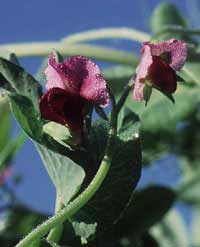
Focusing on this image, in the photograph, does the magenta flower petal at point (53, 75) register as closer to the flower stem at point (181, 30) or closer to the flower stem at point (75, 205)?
the flower stem at point (75, 205)

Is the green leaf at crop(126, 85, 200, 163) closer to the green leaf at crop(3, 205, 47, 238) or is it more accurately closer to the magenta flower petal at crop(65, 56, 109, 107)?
the green leaf at crop(3, 205, 47, 238)

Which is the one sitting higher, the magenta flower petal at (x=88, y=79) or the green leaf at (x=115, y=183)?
the magenta flower petal at (x=88, y=79)

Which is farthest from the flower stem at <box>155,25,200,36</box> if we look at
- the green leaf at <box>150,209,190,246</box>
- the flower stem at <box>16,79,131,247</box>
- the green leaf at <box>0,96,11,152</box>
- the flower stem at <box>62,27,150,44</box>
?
the green leaf at <box>150,209,190,246</box>

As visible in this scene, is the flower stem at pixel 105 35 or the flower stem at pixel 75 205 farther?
the flower stem at pixel 105 35

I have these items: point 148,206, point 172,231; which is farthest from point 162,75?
point 172,231

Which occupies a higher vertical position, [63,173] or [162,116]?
[63,173]

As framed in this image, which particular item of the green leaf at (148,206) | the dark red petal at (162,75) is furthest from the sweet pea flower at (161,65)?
the green leaf at (148,206)

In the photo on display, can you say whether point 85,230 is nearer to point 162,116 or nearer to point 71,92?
point 71,92

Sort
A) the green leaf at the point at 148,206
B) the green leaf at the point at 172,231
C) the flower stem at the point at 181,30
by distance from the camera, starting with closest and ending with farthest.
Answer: the flower stem at the point at 181,30
the green leaf at the point at 148,206
the green leaf at the point at 172,231

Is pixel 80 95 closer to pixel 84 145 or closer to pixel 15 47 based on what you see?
pixel 84 145
